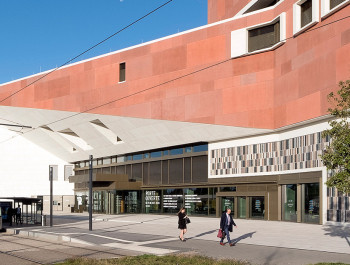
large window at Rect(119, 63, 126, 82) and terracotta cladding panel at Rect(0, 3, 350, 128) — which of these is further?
large window at Rect(119, 63, 126, 82)

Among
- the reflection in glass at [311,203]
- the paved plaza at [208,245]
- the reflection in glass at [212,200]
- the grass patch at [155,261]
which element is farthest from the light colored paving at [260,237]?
the reflection in glass at [212,200]

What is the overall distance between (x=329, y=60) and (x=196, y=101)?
38.4 ft

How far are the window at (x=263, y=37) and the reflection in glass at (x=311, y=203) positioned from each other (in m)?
10.8

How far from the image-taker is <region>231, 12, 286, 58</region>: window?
34688 millimetres

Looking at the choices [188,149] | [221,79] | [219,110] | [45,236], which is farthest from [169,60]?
[45,236]

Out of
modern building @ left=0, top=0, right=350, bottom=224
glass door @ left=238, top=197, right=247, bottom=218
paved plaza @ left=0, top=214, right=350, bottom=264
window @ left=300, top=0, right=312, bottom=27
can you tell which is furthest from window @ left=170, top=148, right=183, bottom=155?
window @ left=300, top=0, right=312, bottom=27

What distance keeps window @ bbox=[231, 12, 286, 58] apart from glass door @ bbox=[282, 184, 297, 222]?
33.7 feet

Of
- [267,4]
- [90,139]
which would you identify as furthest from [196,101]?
[90,139]

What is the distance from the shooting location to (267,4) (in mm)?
40000

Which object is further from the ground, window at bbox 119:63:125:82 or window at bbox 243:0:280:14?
window at bbox 243:0:280:14

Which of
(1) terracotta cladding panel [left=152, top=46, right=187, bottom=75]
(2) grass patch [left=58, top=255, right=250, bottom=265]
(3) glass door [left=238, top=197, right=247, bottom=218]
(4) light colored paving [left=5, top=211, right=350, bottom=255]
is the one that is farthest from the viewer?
(1) terracotta cladding panel [left=152, top=46, right=187, bottom=75]

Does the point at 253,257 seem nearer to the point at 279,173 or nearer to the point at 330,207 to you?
the point at 330,207

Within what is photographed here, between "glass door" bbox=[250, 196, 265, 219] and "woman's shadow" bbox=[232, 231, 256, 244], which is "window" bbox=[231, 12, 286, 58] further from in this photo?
"woman's shadow" bbox=[232, 231, 256, 244]

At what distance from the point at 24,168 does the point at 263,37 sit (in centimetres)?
4093
